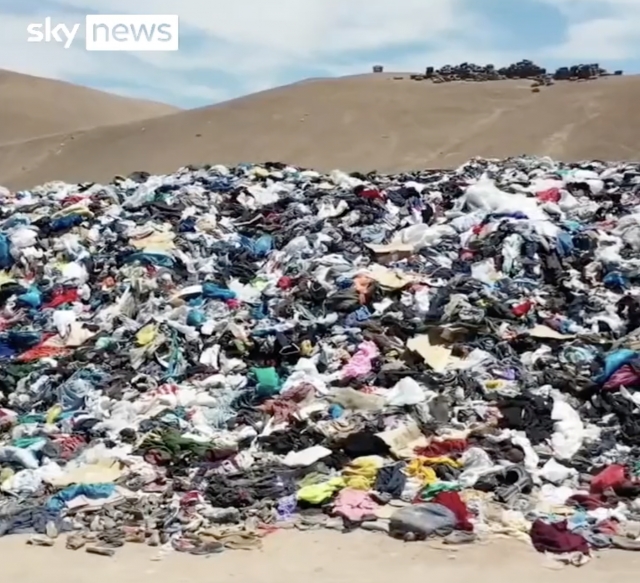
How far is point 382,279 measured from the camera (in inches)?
381

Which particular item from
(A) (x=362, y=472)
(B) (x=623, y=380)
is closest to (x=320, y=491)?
(A) (x=362, y=472)

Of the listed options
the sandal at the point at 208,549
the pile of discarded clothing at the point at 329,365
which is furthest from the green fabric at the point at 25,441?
the sandal at the point at 208,549

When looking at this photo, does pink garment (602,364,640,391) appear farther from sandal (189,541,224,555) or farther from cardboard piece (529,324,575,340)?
sandal (189,541,224,555)

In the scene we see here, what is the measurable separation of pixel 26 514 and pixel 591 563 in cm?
351

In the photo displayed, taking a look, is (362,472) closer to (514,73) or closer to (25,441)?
(25,441)

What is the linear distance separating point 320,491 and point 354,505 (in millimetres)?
266

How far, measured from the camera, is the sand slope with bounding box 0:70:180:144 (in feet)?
179

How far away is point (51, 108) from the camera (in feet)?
201

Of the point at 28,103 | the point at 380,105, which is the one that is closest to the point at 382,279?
the point at 380,105

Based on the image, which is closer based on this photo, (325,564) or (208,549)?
(325,564)

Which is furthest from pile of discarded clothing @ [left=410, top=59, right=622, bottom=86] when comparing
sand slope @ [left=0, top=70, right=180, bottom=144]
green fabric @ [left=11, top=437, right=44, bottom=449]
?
green fabric @ [left=11, top=437, right=44, bottom=449]

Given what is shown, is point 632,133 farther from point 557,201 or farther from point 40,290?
point 40,290

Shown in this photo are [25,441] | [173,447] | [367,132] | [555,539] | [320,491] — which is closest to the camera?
[555,539]

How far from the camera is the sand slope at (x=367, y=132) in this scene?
30.5 meters
